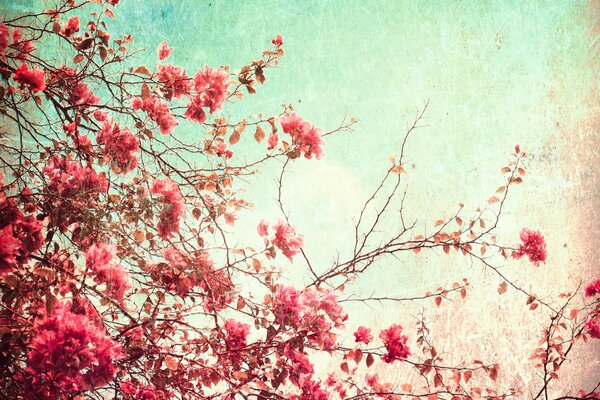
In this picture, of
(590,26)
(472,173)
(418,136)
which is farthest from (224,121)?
(590,26)

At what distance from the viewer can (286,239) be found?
1.14 metres

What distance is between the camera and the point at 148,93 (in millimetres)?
1054

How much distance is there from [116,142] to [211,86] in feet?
0.86

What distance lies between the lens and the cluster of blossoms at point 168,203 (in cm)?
99

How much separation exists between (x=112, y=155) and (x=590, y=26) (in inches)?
87.3

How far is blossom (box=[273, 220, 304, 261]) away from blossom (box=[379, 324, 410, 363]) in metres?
0.37

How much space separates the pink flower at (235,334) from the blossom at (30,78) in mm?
719

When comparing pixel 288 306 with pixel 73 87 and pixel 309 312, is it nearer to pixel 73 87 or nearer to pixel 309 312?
pixel 309 312

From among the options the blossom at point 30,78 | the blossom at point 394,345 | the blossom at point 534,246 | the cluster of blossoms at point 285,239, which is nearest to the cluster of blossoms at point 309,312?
the cluster of blossoms at point 285,239

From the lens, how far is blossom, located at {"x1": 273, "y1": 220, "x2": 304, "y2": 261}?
3.74 ft

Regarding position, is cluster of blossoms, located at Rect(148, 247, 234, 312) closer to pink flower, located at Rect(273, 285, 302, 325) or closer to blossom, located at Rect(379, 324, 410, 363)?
pink flower, located at Rect(273, 285, 302, 325)

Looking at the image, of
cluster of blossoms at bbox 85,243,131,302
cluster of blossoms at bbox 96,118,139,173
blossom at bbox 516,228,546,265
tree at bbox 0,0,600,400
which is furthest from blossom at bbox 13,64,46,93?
blossom at bbox 516,228,546,265

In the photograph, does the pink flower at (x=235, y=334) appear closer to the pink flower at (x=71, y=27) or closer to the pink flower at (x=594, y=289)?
the pink flower at (x=71, y=27)

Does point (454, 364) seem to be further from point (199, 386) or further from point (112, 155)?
point (112, 155)
